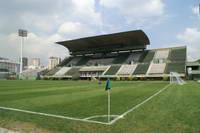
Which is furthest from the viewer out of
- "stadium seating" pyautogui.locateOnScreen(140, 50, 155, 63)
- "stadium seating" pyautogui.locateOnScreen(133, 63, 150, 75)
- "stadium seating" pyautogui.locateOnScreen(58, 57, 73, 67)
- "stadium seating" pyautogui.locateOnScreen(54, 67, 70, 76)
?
"stadium seating" pyautogui.locateOnScreen(58, 57, 73, 67)

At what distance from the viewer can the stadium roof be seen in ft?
234

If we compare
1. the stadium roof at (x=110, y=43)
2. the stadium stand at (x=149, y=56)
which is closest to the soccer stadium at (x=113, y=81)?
the stadium roof at (x=110, y=43)

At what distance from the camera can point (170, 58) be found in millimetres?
66875

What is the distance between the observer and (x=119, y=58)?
259ft

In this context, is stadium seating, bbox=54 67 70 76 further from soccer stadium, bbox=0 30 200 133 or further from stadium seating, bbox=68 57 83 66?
stadium seating, bbox=68 57 83 66

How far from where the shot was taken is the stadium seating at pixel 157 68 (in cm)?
6094

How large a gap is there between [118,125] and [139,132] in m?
0.93

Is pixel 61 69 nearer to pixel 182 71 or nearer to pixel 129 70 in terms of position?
pixel 129 70

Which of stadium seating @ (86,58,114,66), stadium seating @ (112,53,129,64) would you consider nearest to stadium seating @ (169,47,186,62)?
stadium seating @ (112,53,129,64)

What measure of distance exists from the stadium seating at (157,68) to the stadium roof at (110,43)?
1265cm

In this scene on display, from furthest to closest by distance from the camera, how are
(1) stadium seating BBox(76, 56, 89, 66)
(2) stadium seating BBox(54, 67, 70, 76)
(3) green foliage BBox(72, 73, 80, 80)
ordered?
(1) stadium seating BBox(76, 56, 89, 66) → (2) stadium seating BBox(54, 67, 70, 76) → (3) green foliage BBox(72, 73, 80, 80)

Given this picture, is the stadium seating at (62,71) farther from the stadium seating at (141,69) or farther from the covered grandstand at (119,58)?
the stadium seating at (141,69)

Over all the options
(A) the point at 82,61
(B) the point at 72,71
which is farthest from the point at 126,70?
(A) the point at 82,61

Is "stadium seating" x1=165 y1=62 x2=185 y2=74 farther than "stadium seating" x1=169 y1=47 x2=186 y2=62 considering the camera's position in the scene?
No
